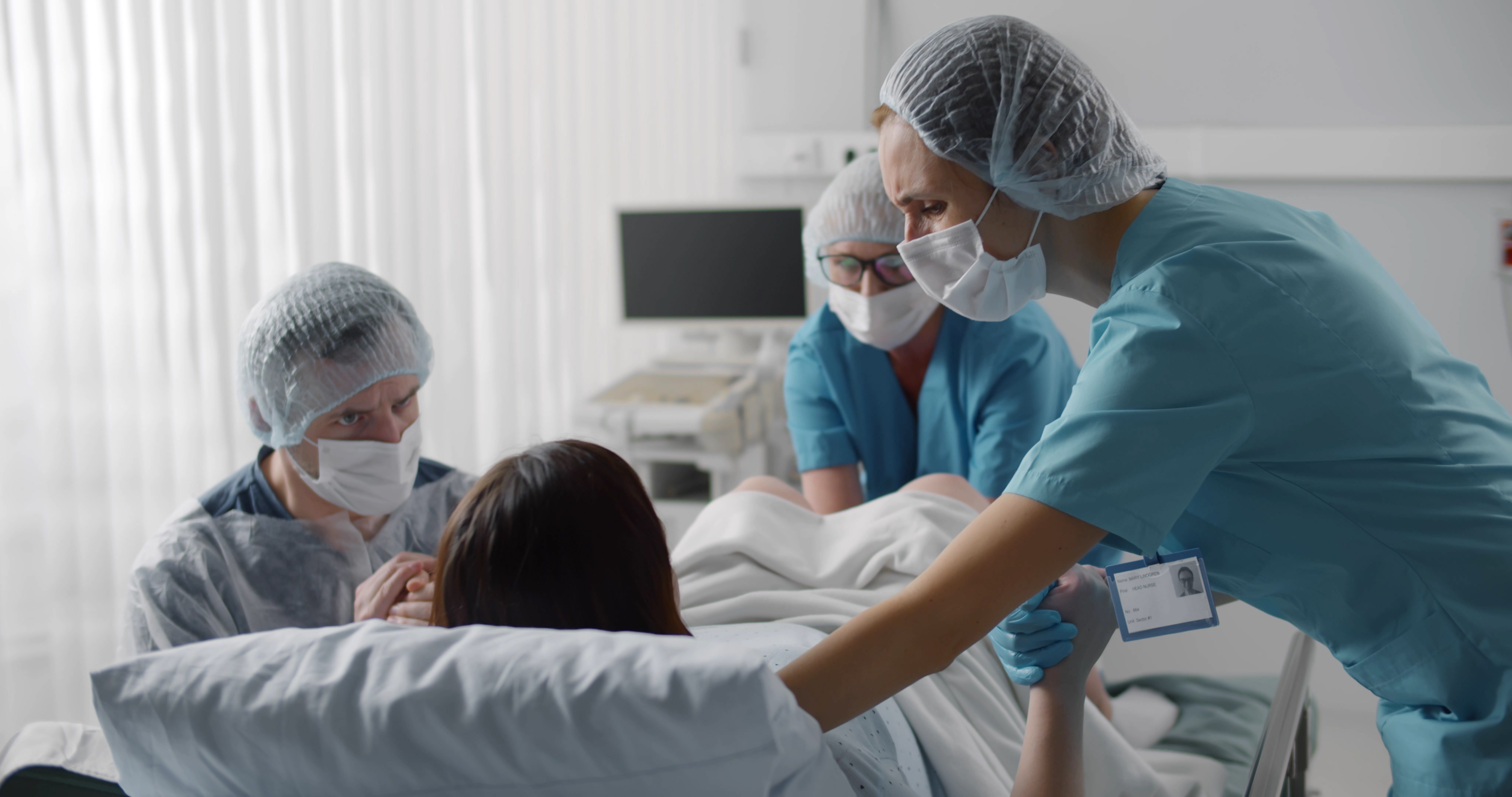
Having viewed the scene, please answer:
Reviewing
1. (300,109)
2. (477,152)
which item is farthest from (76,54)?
(477,152)

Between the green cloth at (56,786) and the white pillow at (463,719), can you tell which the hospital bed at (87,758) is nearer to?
the green cloth at (56,786)

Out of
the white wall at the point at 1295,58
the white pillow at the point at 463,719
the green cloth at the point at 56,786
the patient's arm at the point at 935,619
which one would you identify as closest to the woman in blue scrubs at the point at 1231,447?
the patient's arm at the point at 935,619

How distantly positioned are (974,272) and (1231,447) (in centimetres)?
33

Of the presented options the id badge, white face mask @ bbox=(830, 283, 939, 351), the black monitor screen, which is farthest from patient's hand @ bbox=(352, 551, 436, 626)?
the black monitor screen

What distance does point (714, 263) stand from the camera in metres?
3.04

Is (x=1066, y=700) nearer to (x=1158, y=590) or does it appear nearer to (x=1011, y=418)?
(x=1158, y=590)

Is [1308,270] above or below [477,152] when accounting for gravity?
below

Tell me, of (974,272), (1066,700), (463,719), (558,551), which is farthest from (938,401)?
(463,719)

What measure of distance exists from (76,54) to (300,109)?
48 cm

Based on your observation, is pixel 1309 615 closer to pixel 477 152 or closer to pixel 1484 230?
pixel 1484 230

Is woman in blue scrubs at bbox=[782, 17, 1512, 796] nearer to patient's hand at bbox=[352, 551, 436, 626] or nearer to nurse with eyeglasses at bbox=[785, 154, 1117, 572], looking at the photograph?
patient's hand at bbox=[352, 551, 436, 626]

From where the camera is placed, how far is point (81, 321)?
6.01ft

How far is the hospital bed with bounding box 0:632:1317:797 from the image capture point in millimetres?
943

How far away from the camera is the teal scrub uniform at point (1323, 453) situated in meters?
0.86
